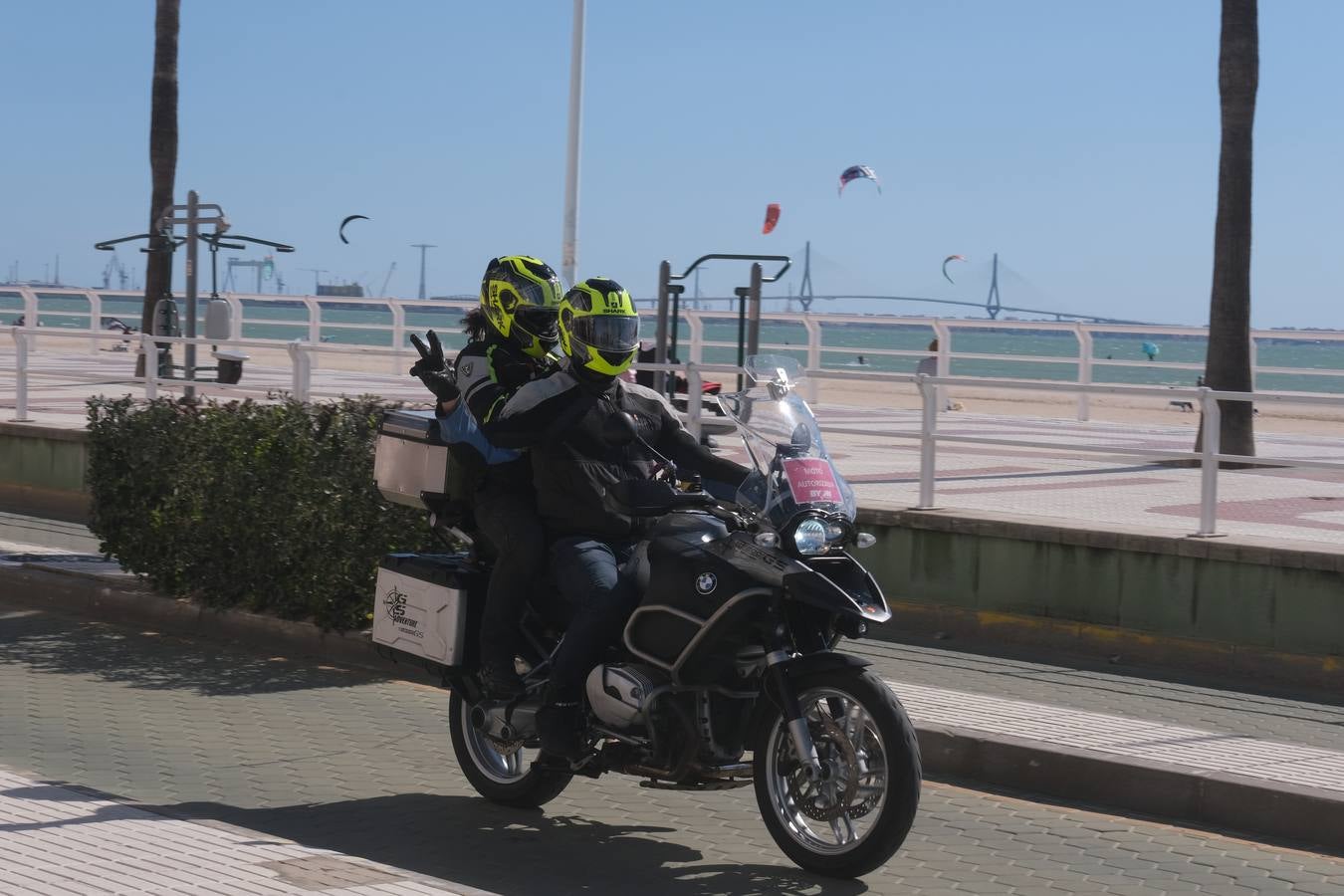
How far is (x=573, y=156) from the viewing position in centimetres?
2212

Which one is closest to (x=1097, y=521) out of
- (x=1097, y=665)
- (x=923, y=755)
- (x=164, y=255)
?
(x=1097, y=665)

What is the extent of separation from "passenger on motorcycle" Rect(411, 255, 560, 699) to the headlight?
1.18 metres

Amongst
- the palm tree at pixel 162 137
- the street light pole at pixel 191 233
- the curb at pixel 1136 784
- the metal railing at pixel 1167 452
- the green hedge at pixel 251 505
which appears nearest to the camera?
the curb at pixel 1136 784

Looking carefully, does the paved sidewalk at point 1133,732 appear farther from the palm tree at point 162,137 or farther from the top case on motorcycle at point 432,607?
the palm tree at point 162,137

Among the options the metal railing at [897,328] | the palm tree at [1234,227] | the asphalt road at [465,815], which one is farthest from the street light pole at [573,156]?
the asphalt road at [465,815]

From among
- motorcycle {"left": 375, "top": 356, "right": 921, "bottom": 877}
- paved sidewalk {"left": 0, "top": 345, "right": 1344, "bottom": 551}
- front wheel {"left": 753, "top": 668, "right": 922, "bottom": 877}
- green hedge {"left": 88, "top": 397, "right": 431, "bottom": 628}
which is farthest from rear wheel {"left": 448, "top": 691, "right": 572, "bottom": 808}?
paved sidewalk {"left": 0, "top": 345, "right": 1344, "bottom": 551}

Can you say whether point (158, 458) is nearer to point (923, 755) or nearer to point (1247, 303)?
point (923, 755)

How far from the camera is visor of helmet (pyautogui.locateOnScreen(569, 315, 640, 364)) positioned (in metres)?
5.89

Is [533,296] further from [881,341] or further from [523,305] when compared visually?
[881,341]

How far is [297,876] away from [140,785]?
1562mm

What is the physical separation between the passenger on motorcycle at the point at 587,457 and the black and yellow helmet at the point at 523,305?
0.43 meters

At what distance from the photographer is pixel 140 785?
6590 millimetres

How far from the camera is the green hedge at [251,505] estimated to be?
9.36 metres

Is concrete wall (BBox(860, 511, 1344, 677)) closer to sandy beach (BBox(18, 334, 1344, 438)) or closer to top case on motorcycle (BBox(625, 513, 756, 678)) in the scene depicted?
top case on motorcycle (BBox(625, 513, 756, 678))
